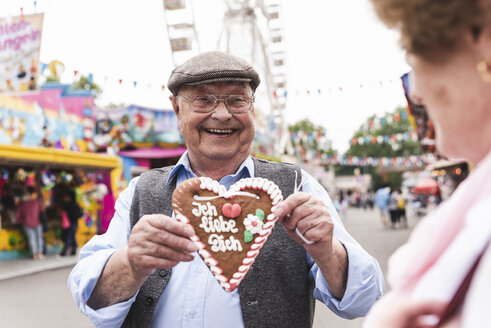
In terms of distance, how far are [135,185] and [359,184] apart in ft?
192

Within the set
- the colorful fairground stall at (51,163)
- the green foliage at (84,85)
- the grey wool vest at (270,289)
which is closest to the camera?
the grey wool vest at (270,289)

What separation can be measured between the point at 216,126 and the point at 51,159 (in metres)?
8.28

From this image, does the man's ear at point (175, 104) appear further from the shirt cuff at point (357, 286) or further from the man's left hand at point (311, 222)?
the shirt cuff at point (357, 286)

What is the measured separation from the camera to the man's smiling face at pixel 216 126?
1651 mm

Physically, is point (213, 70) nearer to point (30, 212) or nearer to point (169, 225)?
point (169, 225)

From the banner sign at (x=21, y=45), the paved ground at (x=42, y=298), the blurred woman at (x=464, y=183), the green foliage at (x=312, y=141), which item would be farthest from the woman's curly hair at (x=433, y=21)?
the green foliage at (x=312, y=141)

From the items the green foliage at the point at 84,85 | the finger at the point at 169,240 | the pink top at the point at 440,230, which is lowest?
the finger at the point at 169,240

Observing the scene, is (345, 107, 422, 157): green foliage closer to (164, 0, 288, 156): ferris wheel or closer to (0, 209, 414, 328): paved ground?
(164, 0, 288, 156): ferris wheel

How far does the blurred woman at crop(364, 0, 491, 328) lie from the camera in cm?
52

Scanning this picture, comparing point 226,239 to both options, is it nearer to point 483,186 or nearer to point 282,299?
point 282,299

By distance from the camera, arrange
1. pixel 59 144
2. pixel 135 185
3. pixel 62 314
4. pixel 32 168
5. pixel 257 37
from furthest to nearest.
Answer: pixel 257 37, pixel 59 144, pixel 32 168, pixel 62 314, pixel 135 185

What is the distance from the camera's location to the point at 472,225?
510mm

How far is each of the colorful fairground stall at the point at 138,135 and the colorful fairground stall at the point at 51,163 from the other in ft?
3.09

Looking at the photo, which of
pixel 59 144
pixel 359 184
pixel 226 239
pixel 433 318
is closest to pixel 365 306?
pixel 226 239
